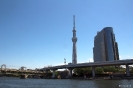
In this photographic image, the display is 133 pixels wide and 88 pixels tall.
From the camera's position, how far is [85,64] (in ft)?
548

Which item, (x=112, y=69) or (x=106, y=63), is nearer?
(x=106, y=63)

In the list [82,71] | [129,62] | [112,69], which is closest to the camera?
[129,62]

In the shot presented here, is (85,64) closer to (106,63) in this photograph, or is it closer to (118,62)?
(106,63)

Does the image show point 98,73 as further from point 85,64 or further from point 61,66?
point 61,66

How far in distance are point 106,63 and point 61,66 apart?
63.7 m

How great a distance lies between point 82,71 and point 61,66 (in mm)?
30230

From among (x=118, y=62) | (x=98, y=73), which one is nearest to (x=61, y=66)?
(x=98, y=73)

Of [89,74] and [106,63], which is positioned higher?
[106,63]

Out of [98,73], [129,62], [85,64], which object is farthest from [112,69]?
[129,62]

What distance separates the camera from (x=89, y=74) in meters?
181

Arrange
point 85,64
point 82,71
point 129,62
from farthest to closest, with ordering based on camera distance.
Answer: point 82,71 < point 85,64 < point 129,62

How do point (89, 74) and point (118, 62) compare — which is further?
point (89, 74)

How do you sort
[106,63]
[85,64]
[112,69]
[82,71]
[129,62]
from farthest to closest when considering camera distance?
[112,69]
[82,71]
[85,64]
[106,63]
[129,62]

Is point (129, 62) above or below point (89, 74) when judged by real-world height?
above
